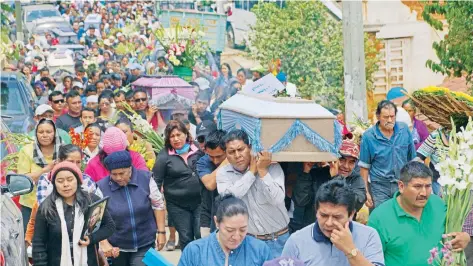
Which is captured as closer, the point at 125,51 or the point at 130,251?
the point at 130,251

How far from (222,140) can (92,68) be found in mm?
21130

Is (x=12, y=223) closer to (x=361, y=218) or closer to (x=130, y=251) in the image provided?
(x=130, y=251)

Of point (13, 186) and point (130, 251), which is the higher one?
point (13, 186)

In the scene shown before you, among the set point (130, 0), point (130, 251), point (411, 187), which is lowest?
point (130, 251)

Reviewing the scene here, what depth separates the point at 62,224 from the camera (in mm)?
9109

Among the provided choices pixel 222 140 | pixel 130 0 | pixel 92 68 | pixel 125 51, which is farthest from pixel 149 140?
pixel 130 0

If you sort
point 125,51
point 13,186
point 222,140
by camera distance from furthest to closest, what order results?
point 125,51 → point 222,140 → point 13,186

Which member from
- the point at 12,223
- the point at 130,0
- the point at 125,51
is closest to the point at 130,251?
the point at 12,223

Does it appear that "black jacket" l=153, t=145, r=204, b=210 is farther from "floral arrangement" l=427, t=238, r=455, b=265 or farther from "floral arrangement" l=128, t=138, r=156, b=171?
"floral arrangement" l=427, t=238, r=455, b=265

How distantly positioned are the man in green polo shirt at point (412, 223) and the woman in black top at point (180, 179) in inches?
170

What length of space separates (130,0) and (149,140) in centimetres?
3938

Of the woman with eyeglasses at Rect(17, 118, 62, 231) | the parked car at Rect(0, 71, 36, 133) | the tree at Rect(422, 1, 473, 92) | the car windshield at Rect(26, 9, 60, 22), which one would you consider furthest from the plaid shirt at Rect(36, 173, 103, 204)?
the car windshield at Rect(26, 9, 60, 22)

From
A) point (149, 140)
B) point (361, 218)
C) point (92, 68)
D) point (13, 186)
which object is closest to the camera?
point (13, 186)

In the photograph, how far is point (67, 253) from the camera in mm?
9102
